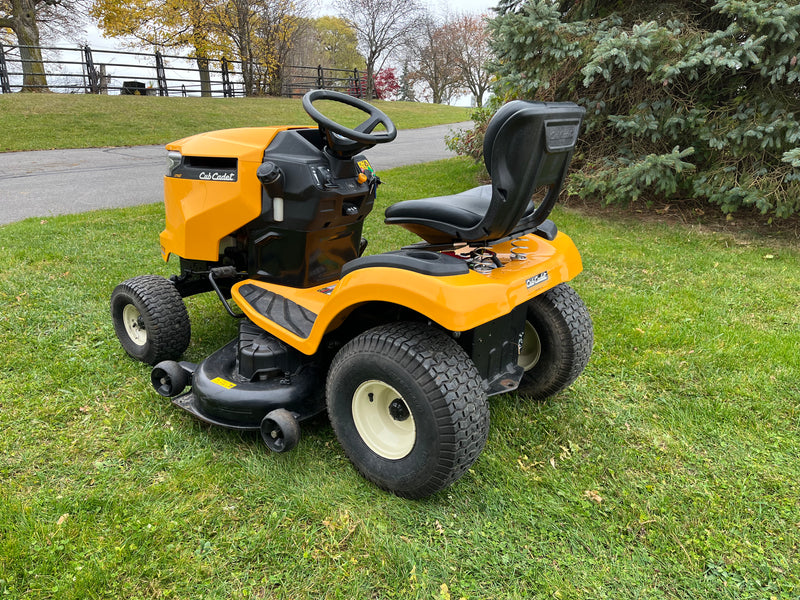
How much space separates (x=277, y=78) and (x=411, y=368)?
25.5 meters

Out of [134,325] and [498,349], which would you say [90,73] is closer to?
[134,325]

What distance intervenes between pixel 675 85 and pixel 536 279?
460 centimetres

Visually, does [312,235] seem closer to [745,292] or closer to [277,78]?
[745,292]

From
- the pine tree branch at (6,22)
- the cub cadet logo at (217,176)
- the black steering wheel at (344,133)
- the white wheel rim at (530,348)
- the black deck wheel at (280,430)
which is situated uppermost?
the pine tree branch at (6,22)

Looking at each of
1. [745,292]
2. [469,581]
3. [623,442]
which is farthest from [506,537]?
[745,292]

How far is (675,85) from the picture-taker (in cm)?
570

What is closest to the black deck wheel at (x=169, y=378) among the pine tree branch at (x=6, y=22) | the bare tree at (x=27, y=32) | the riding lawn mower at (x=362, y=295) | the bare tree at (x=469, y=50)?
the riding lawn mower at (x=362, y=295)

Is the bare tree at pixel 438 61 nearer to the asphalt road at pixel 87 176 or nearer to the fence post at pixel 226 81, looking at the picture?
the fence post at pixel 226 81

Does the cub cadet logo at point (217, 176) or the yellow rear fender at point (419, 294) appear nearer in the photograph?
the yellow rear fender at point (419, 294)

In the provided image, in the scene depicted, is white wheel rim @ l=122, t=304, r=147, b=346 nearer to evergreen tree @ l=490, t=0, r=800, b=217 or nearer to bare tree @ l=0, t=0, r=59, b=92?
evergreen tree @ l=490, t=0, r=800, b=217

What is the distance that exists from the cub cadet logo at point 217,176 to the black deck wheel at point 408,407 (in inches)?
43.1

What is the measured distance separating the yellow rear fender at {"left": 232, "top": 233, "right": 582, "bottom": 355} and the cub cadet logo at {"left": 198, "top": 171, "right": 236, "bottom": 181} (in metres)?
0.52

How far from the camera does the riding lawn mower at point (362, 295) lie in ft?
6.52

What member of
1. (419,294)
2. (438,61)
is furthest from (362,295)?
(438,61)
